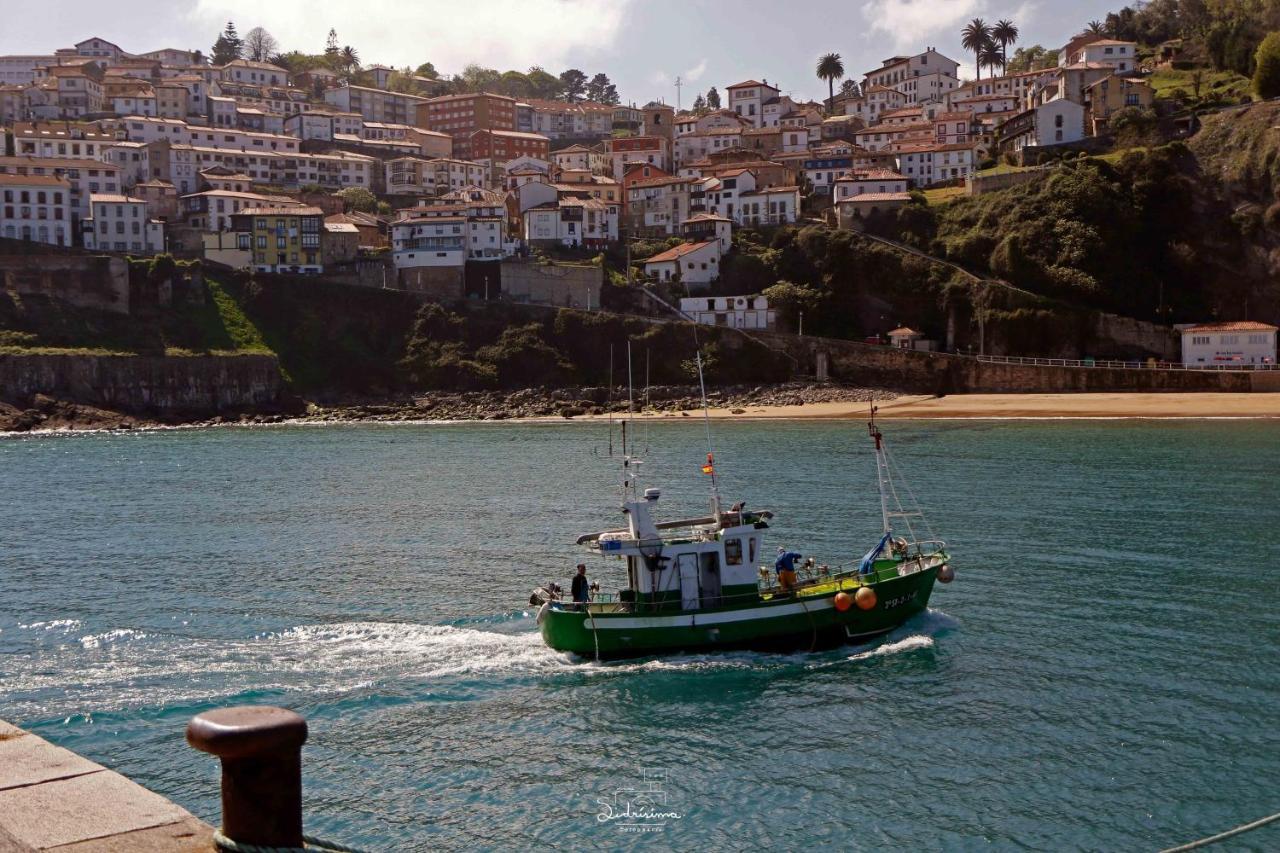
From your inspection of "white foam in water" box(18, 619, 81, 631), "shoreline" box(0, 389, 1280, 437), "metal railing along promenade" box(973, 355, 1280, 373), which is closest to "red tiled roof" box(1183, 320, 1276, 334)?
"metal railing along promenade" box(973, 355, 1280, 373)

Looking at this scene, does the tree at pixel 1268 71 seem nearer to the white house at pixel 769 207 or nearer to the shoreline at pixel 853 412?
the shoreline at pixel 853 412

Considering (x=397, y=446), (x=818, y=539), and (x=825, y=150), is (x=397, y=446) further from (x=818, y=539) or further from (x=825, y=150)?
(x=825, y=150)

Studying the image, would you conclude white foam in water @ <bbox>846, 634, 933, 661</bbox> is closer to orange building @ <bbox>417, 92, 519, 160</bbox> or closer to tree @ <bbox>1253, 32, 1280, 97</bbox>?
tree @ <bbox>1253, 32, 1280, 97</bbox>

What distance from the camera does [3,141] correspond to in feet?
393

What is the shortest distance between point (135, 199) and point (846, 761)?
104 meters

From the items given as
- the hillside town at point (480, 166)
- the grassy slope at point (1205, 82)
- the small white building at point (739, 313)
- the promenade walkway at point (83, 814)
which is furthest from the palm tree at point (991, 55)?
the promenade walkway at point (83, 814)

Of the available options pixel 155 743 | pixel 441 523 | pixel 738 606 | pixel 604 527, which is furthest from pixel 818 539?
pixel 155 743

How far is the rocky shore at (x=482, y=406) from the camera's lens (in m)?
84.4

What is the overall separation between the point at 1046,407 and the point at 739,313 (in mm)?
27800

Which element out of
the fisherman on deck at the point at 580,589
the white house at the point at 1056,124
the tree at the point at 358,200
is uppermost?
the white house at the point at 1056,124

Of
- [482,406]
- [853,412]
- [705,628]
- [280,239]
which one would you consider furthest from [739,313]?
[705,628]

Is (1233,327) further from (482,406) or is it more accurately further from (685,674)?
(685,674)

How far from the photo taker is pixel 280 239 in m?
106

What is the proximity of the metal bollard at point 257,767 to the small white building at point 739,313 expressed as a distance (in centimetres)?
9129
